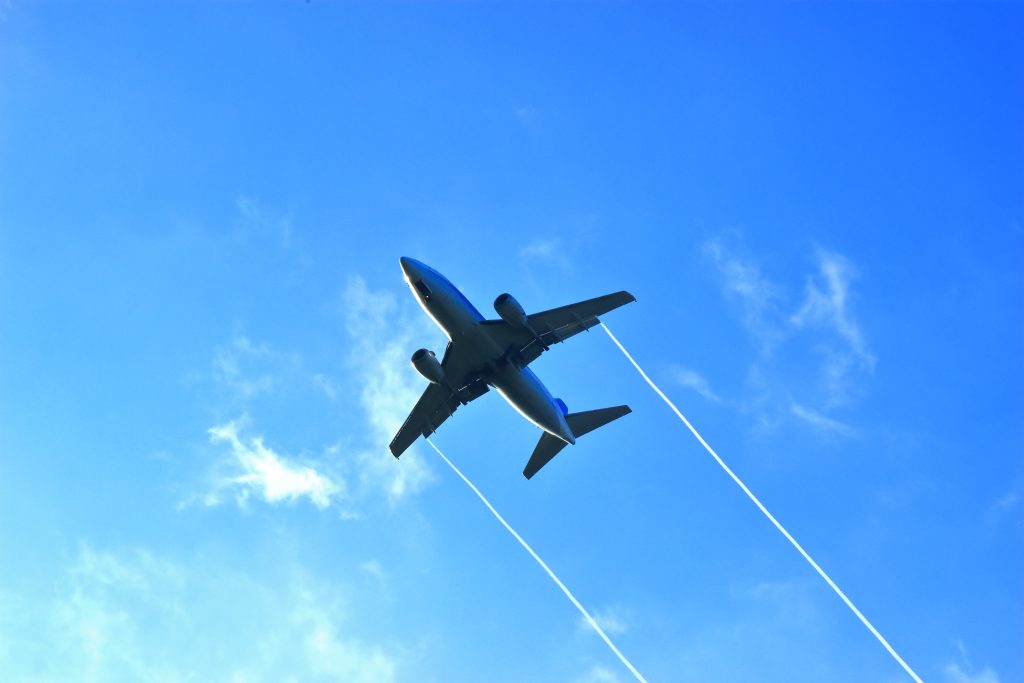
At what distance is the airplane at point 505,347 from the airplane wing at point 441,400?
73 millimetres

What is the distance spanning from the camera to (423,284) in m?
47.8

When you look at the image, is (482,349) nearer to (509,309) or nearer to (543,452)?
(509,309)

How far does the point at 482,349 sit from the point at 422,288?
5445 mm

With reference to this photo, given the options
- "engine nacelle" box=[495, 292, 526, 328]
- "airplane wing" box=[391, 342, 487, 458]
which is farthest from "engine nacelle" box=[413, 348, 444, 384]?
"engine nacelle" box=[495, 292, 526, 328]

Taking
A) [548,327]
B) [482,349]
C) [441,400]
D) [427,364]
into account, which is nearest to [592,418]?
[548,327]

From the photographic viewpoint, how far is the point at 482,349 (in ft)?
165

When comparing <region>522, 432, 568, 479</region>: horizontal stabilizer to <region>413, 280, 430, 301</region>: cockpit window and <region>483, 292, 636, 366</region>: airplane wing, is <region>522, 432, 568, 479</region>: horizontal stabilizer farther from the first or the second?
<region>413, 280, 430, 301</region>: cockpit window

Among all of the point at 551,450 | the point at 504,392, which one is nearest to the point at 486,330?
the point at 504,392

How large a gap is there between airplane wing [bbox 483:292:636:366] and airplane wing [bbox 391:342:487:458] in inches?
134

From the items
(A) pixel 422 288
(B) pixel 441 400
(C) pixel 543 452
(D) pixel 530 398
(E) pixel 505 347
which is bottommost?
(D) pixel 530 398

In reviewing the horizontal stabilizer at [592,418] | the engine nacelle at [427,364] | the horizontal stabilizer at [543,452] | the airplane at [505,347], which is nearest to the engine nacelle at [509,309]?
the airplane at [505,347]

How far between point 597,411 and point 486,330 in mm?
9761

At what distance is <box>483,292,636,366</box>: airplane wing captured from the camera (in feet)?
162

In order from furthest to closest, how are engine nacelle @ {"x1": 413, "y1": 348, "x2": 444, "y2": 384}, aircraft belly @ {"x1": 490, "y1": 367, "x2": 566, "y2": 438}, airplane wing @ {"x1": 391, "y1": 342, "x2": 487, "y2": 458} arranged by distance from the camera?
1. airplane wing @ {"x1": 391, "y1": 342, "x2": 487, "y2": 458}
2. engine nacelle @ {"x1": 413, "y1": 348, "x2": 444, "y2": 384}
3. aircraft belly @ {"x1": 490, "y1": 367, "x2": 566, "y2": 438}
